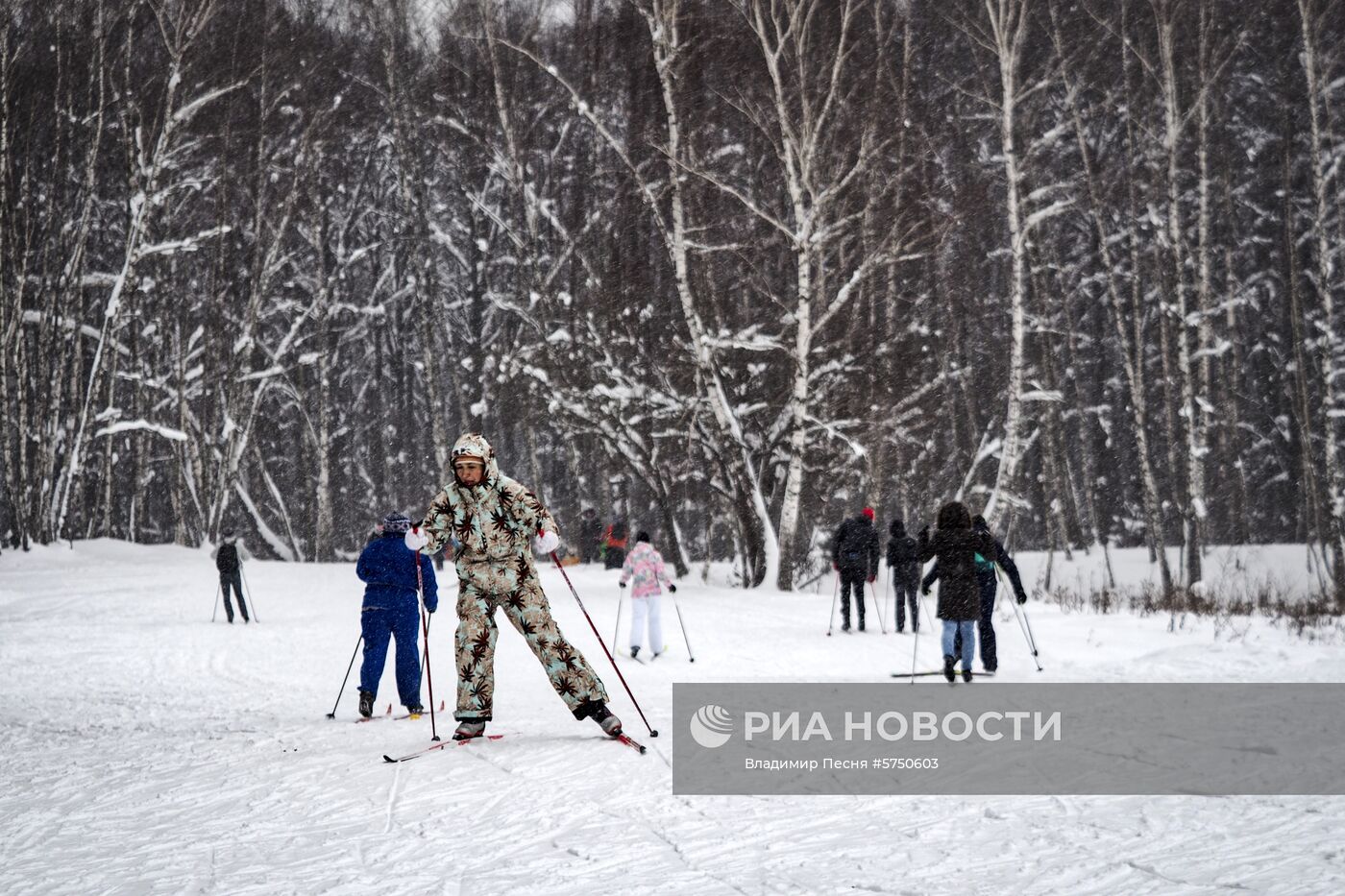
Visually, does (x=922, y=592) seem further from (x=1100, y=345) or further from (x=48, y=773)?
(x=1100, y=345)

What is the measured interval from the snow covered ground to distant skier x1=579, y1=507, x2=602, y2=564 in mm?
13746

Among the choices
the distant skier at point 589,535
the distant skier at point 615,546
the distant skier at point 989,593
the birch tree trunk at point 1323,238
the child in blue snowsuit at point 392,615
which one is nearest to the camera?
the child in blue snowsuit at point 392,615

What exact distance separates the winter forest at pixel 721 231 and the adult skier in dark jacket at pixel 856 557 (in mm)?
3666

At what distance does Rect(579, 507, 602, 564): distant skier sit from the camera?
24.1 meters

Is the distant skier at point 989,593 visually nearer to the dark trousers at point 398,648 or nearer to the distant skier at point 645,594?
the distant skier at point 645,594

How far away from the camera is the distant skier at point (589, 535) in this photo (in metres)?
24.1

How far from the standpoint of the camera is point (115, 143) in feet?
78.8

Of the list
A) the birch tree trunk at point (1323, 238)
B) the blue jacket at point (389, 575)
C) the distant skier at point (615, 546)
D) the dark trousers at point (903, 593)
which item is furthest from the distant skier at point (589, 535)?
the blue jacket at point (389, 575)

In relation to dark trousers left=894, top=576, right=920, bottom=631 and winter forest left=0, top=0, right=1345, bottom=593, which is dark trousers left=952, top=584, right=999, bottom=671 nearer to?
dark trousers left=894, top=576, right=920, bottom=631

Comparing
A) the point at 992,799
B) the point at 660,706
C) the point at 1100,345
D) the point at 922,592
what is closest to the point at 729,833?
the point at 992,799

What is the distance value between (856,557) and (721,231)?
27.7 feet

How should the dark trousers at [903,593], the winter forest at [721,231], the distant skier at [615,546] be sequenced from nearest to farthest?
the dark trousers at [903,593], the winter forest at [721,231], the distant skier at [615,546]

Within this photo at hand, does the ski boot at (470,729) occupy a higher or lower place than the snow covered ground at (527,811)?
higher

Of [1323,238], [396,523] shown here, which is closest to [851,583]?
[396,523]
